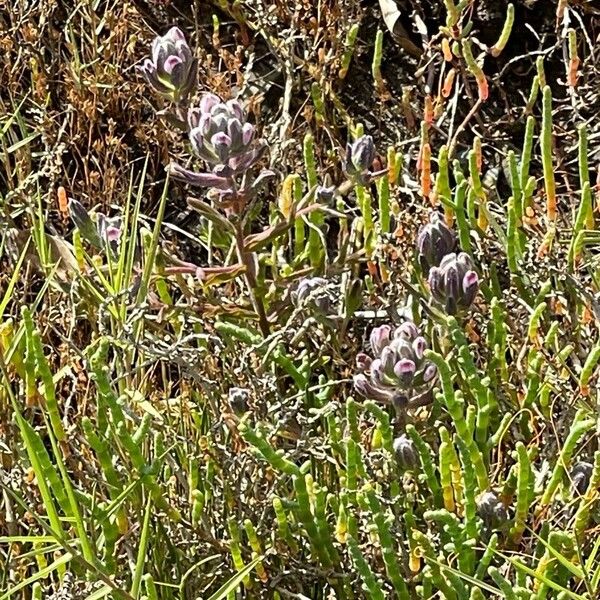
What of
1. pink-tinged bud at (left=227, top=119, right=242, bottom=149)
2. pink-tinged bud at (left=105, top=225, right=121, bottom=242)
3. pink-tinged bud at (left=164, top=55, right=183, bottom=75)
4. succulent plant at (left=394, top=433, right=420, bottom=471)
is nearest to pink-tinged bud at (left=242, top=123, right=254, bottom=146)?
pink-tinged bud at (left=227, top=119, right=242, bottom=149)

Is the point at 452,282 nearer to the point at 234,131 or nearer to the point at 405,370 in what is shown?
the point at 405,370

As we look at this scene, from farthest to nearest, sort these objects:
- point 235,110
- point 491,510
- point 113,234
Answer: point 113,234
point 235,110
point 491,510

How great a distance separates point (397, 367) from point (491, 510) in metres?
A: 0.19

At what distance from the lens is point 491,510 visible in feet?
3.79

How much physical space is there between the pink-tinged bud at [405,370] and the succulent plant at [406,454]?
2.7 inches

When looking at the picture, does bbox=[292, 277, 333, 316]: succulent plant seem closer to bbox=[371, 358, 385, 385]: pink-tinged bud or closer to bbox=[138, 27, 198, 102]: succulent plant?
bbox=[371, 358, 385, 385]: pink-tinged bud

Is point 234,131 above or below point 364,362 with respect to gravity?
above

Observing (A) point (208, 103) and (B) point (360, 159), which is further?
(B) point (360, 159)

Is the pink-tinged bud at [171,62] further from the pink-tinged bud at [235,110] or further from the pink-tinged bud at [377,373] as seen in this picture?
the pink-tinged bud at [377,373]

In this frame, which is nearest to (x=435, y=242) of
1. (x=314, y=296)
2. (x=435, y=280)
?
(x=435, y=280)

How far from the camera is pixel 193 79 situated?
136 centimetres

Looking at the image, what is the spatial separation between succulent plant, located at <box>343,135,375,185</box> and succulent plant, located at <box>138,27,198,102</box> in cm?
23

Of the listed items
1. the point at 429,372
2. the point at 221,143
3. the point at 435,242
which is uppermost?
the point at 221,143

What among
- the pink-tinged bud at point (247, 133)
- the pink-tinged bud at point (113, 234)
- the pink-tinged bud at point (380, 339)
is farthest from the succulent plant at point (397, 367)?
the pink-tinged bud at point (113, 234)
